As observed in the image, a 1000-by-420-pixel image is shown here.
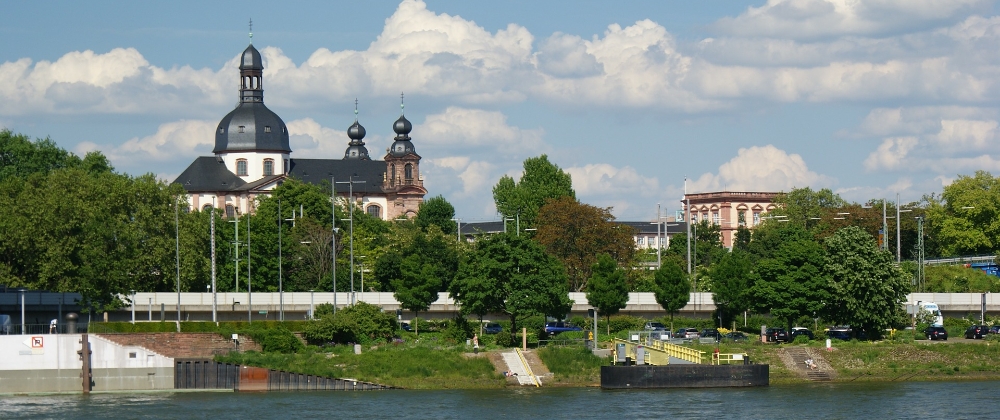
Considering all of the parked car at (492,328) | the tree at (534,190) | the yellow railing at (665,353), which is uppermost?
the tree at (534,190)

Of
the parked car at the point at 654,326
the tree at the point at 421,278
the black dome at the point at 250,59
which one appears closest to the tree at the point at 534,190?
the black dome at the point at 250,59

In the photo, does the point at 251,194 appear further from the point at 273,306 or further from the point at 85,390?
the point at 85,390

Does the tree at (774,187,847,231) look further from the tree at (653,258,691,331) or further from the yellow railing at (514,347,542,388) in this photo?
the yellow railing at (514,347,542,388)

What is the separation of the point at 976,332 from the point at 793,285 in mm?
11062

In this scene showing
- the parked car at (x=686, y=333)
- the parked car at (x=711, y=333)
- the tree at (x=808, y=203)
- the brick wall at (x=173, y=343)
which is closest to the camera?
the brick wall at (x=173, y=343)

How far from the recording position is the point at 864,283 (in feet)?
273

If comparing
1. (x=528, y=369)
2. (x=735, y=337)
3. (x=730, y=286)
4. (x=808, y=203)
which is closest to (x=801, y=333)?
(x=735, y=337)

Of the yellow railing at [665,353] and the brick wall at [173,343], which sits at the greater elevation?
the brick wall at [173,343]

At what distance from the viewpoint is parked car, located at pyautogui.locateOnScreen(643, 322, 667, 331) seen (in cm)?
9243

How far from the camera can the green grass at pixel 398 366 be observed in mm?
76750

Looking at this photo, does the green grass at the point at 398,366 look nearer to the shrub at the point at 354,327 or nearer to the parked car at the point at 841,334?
the shrub at the point at 354,327

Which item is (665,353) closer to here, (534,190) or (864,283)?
(864,283)

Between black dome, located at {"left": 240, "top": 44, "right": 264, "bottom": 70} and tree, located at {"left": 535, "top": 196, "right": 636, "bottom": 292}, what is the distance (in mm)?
78091

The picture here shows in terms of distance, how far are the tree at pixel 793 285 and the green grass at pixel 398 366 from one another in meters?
17.7
